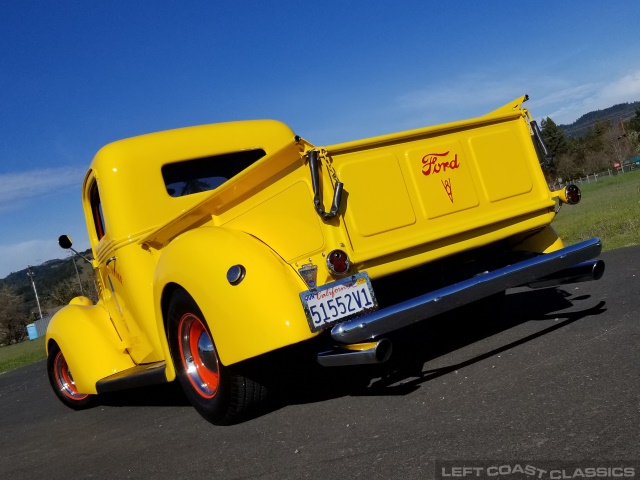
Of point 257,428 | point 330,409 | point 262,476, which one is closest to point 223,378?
point 257,428

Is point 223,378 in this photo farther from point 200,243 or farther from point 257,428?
point 200,243

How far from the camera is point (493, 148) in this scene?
455cm

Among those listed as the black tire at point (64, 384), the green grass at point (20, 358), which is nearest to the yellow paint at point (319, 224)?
the black tire at point (64, 384)

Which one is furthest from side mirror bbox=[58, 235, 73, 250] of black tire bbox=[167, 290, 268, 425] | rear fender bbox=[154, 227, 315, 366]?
rear fender bbox=[154, 227, 315, 366]

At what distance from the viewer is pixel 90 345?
5777 mm

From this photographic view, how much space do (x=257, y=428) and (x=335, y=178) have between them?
1577 millimetres

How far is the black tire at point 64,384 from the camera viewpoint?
655cm

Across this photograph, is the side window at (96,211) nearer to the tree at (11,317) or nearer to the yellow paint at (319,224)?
the yellow paint at (319,224)

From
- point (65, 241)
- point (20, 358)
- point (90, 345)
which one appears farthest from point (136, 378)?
point (20, 358)

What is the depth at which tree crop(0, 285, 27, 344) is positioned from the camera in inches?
2859

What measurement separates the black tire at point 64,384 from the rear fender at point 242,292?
2913mm

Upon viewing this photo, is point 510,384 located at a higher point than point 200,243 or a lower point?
lower

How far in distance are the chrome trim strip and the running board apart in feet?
5.76

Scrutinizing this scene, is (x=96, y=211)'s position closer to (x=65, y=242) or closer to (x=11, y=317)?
(x=65, y=242)
